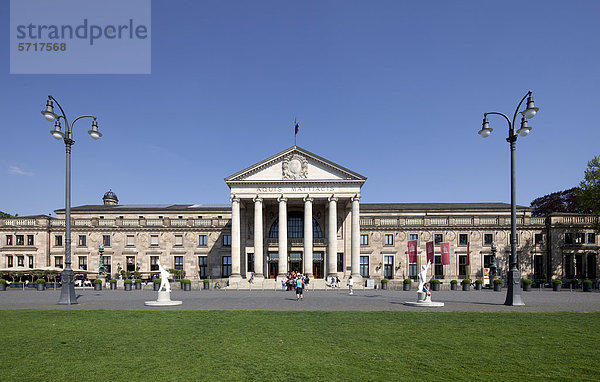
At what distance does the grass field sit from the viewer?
8.63m

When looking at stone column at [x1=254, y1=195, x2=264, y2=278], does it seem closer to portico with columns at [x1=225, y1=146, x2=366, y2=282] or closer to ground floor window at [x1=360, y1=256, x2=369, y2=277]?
portico with columns at [x1=225, y1=146, x2=366, y2=282]

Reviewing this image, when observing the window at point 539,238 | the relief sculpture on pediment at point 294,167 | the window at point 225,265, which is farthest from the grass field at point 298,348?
the window at point 539,238

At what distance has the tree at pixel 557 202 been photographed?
83.4 metres

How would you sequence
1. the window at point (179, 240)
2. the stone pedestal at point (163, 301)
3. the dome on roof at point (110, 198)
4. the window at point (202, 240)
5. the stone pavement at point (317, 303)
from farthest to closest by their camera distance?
the dome on roof at point (110, 198) → the window at point (202, 240) → the window at point (179, 240) → the stone pedestal at point (163, 301) → the stone pavement at point (317, 303)

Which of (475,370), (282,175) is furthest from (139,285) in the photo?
(475,370)

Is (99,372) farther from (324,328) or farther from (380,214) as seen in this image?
(380,214)

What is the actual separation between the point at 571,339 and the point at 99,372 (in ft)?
42.8

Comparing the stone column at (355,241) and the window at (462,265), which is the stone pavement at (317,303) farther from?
the window at (462,265)

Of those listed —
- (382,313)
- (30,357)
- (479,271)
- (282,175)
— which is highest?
(282,175)

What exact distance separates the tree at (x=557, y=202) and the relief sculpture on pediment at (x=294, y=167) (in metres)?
56.5

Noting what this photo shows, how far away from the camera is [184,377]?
27.2ft

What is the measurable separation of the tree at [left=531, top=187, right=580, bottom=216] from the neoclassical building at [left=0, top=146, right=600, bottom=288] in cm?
2047

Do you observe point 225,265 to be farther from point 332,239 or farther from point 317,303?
point 317,303

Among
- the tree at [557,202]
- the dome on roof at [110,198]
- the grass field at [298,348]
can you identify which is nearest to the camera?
the grass field at [298,348]
